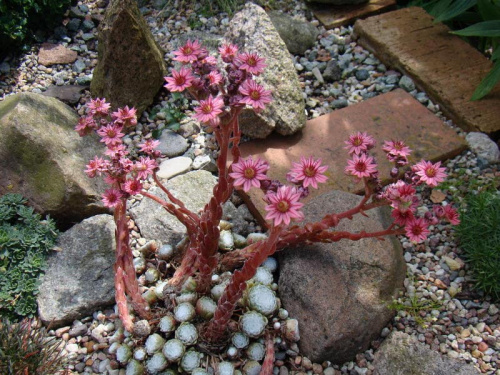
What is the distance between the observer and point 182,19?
4.86 meters

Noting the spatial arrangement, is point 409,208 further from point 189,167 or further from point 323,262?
point 189,167

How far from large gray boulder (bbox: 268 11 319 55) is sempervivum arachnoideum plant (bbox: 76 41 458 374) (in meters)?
1.94

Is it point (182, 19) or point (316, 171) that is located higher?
point (316, 171)

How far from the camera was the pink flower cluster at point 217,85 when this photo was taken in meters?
2.20

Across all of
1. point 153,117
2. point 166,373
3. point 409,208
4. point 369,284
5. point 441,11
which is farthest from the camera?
point 441,11

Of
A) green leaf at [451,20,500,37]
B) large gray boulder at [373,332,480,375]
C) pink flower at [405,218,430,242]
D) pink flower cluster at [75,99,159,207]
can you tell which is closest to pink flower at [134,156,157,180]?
pink flower cluster at [75,99,159,207]

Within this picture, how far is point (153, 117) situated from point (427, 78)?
2188 millimetres

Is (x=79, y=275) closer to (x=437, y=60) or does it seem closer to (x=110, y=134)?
(x=110, y=134)

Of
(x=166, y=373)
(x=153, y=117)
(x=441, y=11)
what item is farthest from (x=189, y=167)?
(x=441, y=11)

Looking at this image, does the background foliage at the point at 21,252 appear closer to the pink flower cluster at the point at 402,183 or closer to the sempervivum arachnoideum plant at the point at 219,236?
the sempervivum arachnoideum plant at the point at 219,236

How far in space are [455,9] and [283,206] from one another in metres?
3.11

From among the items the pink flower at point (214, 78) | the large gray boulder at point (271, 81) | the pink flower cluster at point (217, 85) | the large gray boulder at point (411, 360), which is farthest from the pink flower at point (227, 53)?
the large gray boulder at point (411, 360)

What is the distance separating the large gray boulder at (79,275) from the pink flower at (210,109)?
4.65 feet

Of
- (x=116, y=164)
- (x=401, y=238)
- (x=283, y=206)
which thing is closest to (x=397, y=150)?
(x=283, y=206)
